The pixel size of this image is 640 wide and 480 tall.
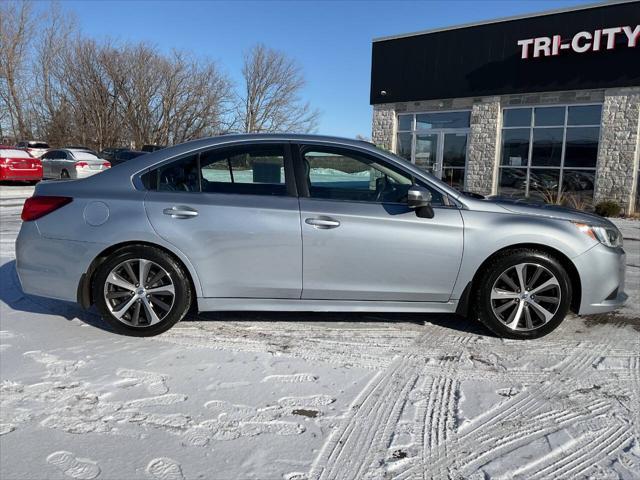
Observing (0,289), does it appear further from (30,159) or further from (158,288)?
(30,159)

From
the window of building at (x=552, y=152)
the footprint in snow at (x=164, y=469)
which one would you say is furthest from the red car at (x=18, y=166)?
the footprint in snow at (x=164, y=469)

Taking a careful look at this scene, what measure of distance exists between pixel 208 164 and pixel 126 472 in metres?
2.33

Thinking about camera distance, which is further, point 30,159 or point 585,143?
point 30,159

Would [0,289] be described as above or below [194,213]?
below

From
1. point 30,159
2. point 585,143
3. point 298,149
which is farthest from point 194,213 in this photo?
point 30,159

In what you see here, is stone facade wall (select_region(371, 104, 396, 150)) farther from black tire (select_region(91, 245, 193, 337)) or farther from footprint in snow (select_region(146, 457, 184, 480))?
footprint in snow (select_region(146, 457, 184, 480))

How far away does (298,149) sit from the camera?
3873mm

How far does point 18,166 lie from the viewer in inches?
733

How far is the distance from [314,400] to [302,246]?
47.3 inches

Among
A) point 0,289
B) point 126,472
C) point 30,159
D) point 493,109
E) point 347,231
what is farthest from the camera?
point 30,159

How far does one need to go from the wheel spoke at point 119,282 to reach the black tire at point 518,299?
266 cm

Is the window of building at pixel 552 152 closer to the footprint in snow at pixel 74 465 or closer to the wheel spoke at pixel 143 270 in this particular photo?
the wheel spoke at pixel 143 270

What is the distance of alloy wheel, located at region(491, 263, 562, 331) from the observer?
3723 millimetres

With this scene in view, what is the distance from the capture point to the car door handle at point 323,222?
3652 millimetres
